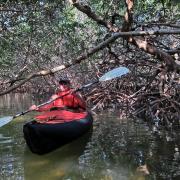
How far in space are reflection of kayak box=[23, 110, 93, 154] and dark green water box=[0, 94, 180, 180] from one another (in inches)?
8.3

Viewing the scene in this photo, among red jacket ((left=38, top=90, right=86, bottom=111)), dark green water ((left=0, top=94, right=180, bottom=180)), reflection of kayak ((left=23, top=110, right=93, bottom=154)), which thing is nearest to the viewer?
dark green water ((left=0, top=94, right=180, bottom=180))

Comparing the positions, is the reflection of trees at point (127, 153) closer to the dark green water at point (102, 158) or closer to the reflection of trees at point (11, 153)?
the dark green water at point (102, 158)

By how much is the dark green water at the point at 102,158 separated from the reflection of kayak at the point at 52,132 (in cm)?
21

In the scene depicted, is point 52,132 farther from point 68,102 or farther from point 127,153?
point 68,102

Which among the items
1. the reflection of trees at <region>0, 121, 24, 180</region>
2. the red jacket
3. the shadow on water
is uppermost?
the red jacket

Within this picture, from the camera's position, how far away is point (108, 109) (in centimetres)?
1256

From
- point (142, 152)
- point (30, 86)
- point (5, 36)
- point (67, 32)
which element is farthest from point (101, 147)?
point (30, 86)

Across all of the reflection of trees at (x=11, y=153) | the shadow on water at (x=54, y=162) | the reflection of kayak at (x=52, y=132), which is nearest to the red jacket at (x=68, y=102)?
the reflection of kayak at (x=52, y=132)

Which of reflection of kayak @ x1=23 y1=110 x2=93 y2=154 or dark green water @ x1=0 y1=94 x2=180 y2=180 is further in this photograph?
reflection of kayak @ x1=23 y1=110 x2=93 y2=154

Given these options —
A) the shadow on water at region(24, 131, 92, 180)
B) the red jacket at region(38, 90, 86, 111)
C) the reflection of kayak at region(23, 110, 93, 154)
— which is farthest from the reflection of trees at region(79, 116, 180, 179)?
the red jacket at region(38, 90, 86, 111)

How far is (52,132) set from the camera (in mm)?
7152

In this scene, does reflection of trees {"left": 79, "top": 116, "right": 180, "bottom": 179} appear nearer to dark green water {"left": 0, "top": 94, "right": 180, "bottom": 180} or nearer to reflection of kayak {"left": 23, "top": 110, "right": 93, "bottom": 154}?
dark green water {"left": 0, "top": 94, "right": 180, "bottom": 180}

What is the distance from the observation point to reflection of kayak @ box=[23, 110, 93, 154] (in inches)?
279

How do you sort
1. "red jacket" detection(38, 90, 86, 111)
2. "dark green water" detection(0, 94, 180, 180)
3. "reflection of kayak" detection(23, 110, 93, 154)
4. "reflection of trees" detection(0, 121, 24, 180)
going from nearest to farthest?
1. "dark green water" detection(0, 94, 180, 180)
2. "reflection of trees" detection(0, 121, 24, 180)
3. "reflection of kayak" detection(23, 110, 93, 154)
4. "red jacket" detection(38, 90, 86, 111)
